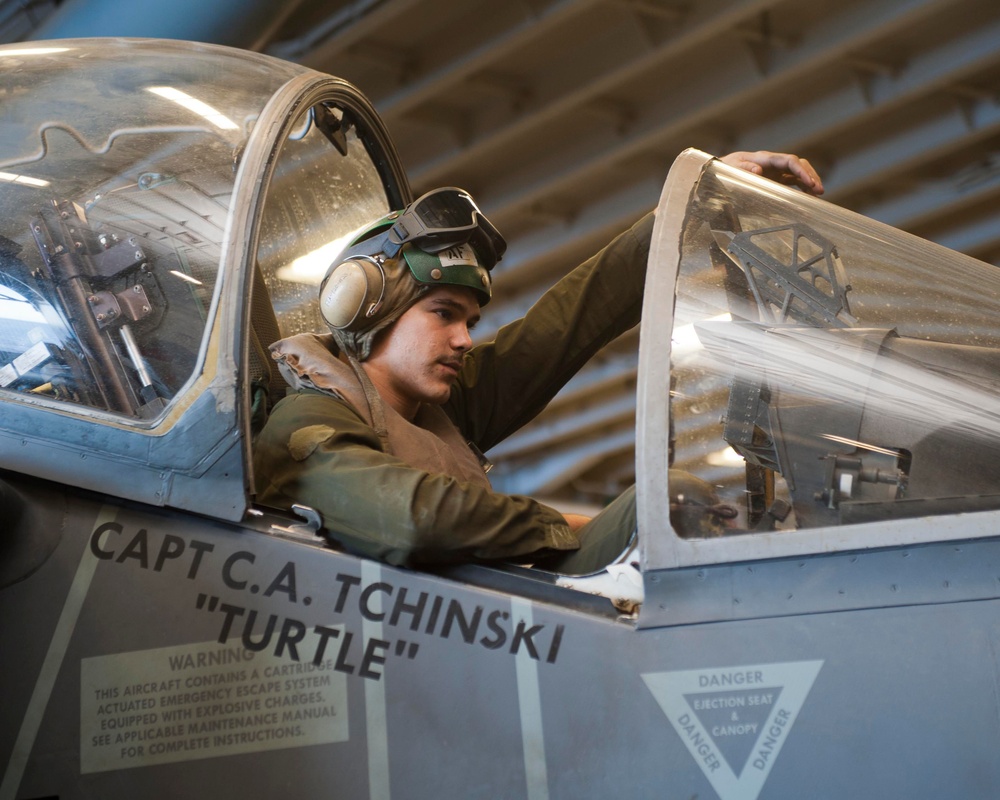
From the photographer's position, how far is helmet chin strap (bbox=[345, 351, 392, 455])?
2.20 metres

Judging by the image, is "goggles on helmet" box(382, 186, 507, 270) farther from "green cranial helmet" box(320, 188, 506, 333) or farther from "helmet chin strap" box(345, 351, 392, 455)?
"helmet chin strap" box(345, 351, 392, 455)

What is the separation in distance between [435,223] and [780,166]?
0.86m

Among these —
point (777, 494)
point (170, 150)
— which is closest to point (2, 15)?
point (170, 150)

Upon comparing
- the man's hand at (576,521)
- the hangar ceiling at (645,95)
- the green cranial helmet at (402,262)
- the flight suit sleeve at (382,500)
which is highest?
the hangar ceiling at (645,95)

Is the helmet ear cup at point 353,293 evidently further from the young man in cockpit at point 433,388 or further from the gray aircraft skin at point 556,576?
the gray aircraft skin at point 556,576

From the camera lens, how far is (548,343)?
9.43 ft

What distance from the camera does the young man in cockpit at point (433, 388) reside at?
72.0 inches

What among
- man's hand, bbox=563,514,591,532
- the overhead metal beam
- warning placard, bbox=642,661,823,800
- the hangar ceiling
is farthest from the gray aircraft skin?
the hangar ceiling

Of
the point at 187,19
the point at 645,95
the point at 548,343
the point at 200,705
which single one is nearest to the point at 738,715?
the point at 200,705

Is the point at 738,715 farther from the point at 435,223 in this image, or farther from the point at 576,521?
the point at 435,223

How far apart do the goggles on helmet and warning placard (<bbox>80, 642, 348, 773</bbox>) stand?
97 centimetres

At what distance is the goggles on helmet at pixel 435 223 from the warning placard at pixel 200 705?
3.17 feet

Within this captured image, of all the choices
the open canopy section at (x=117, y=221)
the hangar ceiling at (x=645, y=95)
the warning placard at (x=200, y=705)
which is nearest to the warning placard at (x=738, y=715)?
the warning placard at (x=200, y=705)

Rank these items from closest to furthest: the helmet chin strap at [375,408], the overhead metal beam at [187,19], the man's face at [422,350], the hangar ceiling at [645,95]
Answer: the helmet chin strap at [375,408] → the man's face at [422,350] → the overhead metal beam at [187,19] → the hangar ceiling at [645,95]
